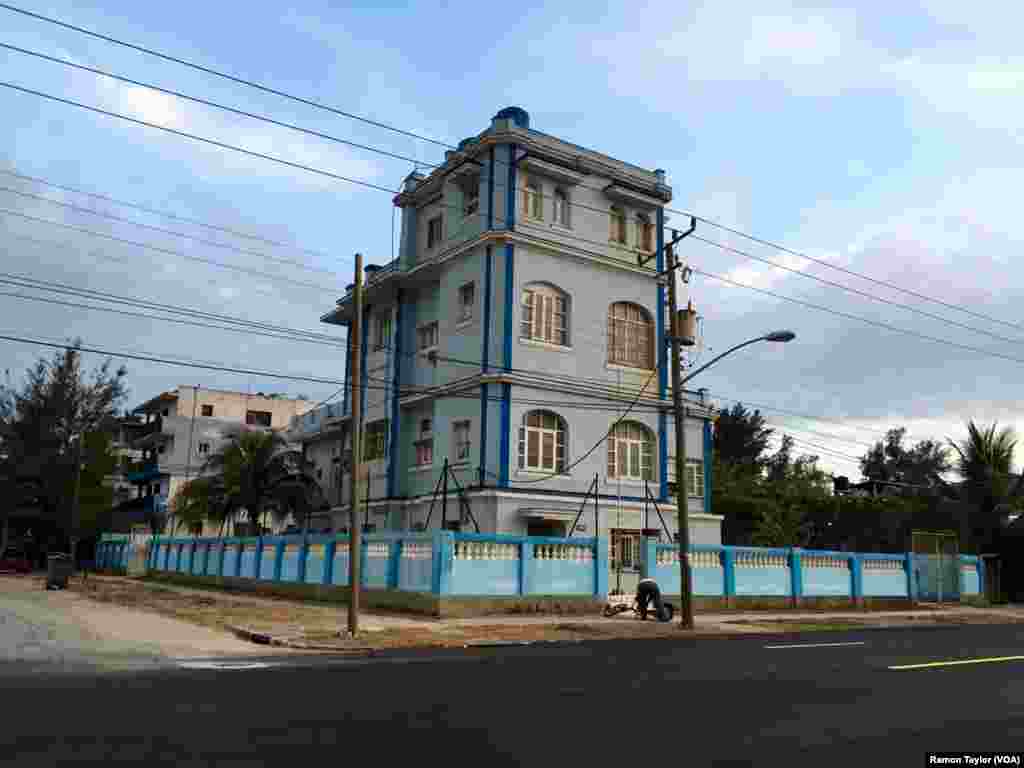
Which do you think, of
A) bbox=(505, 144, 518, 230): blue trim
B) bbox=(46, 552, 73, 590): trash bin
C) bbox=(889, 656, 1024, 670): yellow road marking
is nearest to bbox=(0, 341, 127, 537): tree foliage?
bbox=(46, 552, 73, 590): trash bin

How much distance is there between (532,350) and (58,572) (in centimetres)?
1932

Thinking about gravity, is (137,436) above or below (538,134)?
below

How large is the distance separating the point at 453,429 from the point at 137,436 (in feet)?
174

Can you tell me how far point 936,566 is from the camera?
109ft

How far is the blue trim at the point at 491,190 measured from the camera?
102 ft

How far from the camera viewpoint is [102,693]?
943 centimetres

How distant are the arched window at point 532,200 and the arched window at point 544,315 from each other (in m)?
2.57

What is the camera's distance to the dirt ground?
17.3 meters

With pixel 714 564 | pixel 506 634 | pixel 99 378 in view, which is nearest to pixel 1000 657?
pixel 506 634

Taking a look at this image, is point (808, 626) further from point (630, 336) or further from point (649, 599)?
point (630, 336)

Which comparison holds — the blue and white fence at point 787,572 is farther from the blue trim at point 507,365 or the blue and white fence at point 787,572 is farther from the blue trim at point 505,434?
the blue trim at point 507,365

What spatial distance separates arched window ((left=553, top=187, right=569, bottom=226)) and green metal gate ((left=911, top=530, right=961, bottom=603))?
17.0m

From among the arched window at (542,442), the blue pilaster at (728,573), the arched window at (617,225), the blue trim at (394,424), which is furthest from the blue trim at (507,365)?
the blue pilaster at (728,573)

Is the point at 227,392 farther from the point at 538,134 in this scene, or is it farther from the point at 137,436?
the point at 538,134
